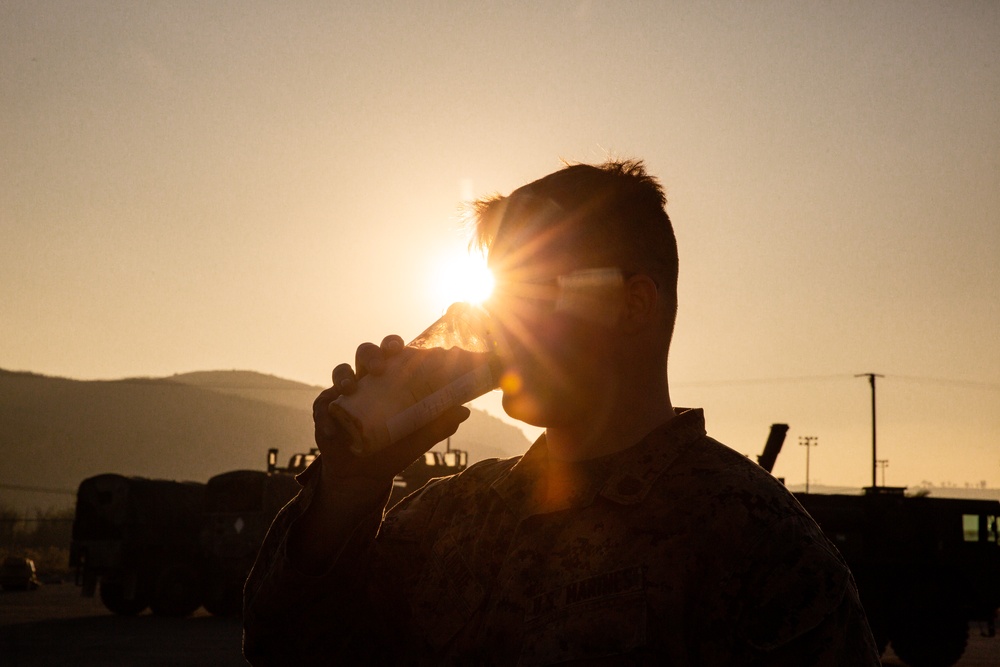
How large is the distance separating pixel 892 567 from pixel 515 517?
19.4 meters

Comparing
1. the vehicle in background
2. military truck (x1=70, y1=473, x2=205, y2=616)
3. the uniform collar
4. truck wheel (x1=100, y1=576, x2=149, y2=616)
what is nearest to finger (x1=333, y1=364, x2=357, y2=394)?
the uniform collar

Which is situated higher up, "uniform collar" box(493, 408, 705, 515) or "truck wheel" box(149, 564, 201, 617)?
"uniform collar" box(493, 408, 705, 515)

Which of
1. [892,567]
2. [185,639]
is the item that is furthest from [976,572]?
[185,639]

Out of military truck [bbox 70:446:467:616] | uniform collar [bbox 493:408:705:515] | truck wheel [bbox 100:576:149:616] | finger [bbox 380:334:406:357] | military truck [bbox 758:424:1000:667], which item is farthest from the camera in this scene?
truck wheel [bbox 100:576:149:616]

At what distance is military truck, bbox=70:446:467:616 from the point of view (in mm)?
27703

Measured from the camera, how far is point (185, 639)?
21.8m

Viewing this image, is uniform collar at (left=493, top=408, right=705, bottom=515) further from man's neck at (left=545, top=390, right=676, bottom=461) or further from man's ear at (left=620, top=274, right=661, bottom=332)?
man's ear at (left=620, top=274, right=661, bottom=332)

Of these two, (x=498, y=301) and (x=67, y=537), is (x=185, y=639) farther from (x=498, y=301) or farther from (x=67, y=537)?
(x=67, y=537)

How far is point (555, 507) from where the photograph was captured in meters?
2.15

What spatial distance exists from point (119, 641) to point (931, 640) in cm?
1607

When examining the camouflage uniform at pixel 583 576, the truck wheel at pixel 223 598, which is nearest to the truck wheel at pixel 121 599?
the truck wheel at pixel 223 598

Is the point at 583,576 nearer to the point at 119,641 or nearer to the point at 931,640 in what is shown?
the point at 931,640

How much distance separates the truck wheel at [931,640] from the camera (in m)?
18.7

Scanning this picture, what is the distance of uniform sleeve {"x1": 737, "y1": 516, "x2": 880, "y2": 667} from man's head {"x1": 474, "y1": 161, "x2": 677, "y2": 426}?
0.55m
